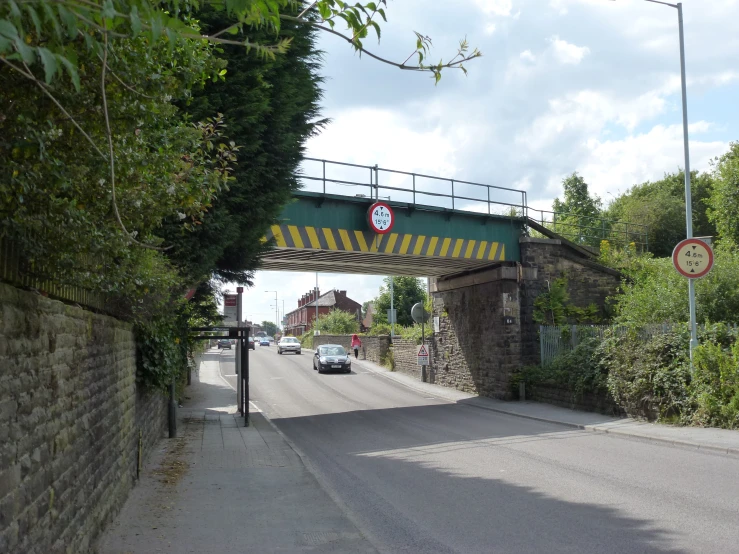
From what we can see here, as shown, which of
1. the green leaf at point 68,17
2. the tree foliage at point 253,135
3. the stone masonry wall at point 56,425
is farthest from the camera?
the tree foliage at point 253,135

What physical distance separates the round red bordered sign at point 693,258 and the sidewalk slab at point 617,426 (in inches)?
127

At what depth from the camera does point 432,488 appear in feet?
29.8

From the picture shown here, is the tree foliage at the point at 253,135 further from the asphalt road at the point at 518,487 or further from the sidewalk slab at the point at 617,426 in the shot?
the sidewalk slab at the point at 617,426

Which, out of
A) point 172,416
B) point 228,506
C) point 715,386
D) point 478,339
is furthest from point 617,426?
point 228,506

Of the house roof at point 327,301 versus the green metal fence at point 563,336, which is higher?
the house roof at point 327,301

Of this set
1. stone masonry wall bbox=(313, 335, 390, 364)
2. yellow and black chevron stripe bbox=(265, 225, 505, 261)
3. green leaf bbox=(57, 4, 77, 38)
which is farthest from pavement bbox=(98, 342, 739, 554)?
stone masonry wall bbox=(313, 335, 390, 364)

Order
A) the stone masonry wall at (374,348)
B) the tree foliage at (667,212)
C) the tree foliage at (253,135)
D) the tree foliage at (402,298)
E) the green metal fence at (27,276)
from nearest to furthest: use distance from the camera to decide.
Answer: the green metal fence at (27,276) < the tree foliage at (253,135) < the stone masonry wall at (374,348) < the tree foliage at (667,212) < the tree foliage at (402,298)

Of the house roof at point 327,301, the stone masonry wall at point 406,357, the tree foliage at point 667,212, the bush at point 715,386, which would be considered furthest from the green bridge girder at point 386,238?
the house roof at point 327,301

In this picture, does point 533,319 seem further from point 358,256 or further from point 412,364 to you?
point 412,364

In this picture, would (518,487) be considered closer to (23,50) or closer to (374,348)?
(23,50)

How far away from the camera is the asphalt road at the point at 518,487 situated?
6.41 meters

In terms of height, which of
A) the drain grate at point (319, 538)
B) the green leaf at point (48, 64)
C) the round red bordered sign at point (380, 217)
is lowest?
the drain grate at point (319, 538)

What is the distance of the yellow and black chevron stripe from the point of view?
1773 centimetres

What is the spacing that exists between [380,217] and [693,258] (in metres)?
8.24
